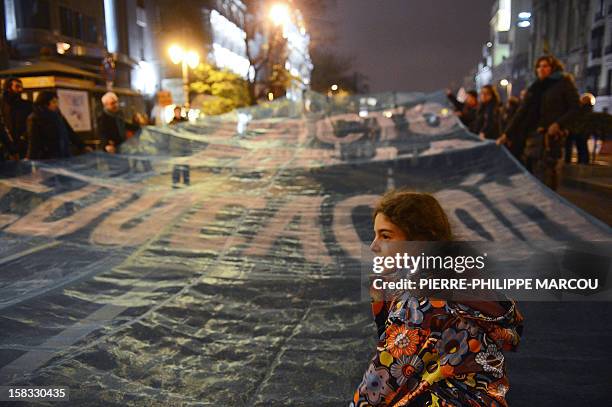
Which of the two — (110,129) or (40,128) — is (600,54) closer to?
(110,129)

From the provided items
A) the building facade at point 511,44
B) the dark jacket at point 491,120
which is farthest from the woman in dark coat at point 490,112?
the building facade at point 511,44

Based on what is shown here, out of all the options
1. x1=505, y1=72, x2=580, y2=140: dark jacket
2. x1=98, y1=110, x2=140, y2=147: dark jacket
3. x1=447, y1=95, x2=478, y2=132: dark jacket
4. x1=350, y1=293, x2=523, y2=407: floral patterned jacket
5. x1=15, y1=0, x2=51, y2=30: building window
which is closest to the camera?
x1=350, y1=293, x2=523, y2=407: floral patterned jacket

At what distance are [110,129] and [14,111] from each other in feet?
Result: 4.24

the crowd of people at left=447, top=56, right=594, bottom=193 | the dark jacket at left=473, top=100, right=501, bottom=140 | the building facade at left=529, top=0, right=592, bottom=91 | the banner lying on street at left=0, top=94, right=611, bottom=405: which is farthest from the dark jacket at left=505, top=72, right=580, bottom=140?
the building facade at left=529, top=0, right=592, bottom=91

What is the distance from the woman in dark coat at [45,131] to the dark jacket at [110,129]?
608mm

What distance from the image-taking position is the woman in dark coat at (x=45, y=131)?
24.0 feet

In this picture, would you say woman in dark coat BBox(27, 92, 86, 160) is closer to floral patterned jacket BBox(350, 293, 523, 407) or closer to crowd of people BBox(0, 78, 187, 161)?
crowd of people BBox(0, 78, 187, 161)

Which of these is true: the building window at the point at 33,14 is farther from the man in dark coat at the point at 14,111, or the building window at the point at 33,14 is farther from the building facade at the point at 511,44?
the building facade at the point at 511,44

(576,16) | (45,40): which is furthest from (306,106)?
(576,16)

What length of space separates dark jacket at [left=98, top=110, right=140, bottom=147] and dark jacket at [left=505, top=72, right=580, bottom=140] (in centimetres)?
546

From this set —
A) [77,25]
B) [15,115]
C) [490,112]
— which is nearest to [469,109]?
[490,112]

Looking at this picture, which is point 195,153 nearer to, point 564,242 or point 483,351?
point 564,242

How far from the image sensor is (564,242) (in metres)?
4.14

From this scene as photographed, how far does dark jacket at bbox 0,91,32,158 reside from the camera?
7.65m
